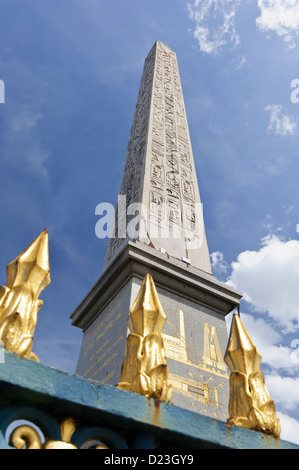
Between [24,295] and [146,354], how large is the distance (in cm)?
63

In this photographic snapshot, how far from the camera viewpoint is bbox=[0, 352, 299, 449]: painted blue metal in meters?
1.55

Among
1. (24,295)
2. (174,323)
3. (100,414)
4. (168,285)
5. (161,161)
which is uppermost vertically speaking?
(161,161)

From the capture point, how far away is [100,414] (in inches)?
64.7

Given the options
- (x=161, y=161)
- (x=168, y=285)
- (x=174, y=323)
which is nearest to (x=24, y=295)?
(x=174, y=323)

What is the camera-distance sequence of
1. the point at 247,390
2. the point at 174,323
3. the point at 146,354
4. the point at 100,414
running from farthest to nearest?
the point at 174,323 < the point at 247,390 < the point at 146,354 < the point at 100,414

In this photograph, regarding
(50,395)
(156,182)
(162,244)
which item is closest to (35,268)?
(50,395)

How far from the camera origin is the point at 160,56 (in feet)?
47.3

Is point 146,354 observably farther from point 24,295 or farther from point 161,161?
point 161,161

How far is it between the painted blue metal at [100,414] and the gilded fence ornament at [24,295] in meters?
0.09

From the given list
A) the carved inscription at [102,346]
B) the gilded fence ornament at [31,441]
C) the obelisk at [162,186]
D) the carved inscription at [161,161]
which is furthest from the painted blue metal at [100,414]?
the carved inscription at [161,161]

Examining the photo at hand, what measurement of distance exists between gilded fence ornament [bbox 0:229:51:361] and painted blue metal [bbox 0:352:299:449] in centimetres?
9

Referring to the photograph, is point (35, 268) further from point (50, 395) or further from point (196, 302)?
point (196, 302)

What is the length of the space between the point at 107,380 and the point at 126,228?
3054 millimetres

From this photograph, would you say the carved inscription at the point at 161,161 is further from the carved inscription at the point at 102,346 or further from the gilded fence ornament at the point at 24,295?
the gilded fence ornament at the point at 24,295
